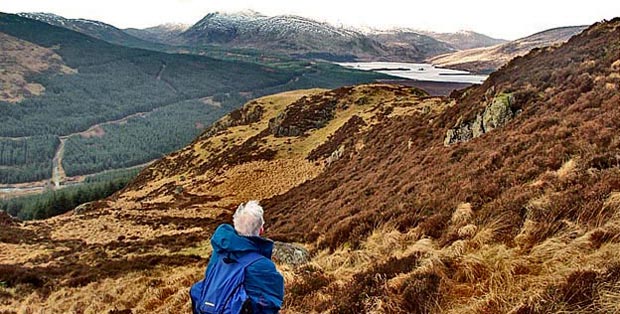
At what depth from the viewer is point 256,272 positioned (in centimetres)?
455

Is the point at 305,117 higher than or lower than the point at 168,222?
higher

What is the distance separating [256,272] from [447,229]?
7.18 meters

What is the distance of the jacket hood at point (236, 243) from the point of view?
15.0ft

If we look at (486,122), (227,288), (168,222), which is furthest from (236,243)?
(168,222)

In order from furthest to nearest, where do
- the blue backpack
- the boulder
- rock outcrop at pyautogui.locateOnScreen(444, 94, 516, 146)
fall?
1. rock outcrop at pyautogui.locateOnScreen(444, 94, 516, 146)
2. the boulder
3. the blue backpack

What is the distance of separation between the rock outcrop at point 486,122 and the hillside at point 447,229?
4.3 inches

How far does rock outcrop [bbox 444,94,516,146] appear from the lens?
23.5m

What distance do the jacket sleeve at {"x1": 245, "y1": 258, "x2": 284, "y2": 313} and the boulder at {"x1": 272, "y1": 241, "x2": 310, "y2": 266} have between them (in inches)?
322

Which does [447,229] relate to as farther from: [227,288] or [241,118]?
[241,118]

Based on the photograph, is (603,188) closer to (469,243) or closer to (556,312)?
(469,243)

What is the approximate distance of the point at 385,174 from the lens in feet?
81.0

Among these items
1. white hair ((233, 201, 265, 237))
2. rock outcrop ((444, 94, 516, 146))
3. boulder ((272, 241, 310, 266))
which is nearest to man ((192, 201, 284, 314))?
white hair ((233, 201, 265, 237))

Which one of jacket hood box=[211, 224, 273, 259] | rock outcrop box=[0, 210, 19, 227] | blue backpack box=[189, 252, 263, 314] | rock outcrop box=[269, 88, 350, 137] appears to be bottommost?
rock outcrop box=[0, 210, 19, 227]

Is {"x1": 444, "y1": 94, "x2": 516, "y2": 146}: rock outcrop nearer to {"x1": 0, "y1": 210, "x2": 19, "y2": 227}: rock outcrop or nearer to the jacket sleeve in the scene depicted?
the jacket sleeve
